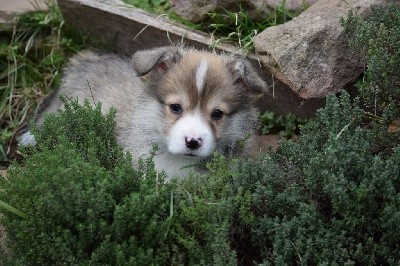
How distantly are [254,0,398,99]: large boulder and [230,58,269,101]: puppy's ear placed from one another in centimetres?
46

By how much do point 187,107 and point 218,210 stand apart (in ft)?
3.10

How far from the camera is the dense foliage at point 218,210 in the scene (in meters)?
4.20

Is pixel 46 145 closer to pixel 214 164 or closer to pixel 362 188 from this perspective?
pixel 214 164

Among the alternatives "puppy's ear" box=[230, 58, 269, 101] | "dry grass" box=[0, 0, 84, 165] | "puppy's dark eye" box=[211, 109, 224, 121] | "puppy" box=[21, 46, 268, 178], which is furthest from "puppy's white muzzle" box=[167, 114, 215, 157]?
"dry grass" box=[0, 0, 84, 165]

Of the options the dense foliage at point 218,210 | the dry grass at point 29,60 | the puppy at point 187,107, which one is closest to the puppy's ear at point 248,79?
the puppy at point 187,107

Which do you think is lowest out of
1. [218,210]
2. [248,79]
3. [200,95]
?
[218,210]

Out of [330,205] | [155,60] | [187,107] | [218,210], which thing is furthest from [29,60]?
[330,205]

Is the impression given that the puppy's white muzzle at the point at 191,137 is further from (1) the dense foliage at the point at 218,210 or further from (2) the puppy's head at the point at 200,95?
(1) the dense foliage at the point at 218,210

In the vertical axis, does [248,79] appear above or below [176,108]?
above

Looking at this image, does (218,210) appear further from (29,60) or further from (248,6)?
(29,60)

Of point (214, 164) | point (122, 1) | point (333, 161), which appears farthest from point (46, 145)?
point (122, 1)

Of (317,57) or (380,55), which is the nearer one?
(380,55)

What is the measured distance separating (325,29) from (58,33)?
2854 mm

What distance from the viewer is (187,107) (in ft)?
16.5
